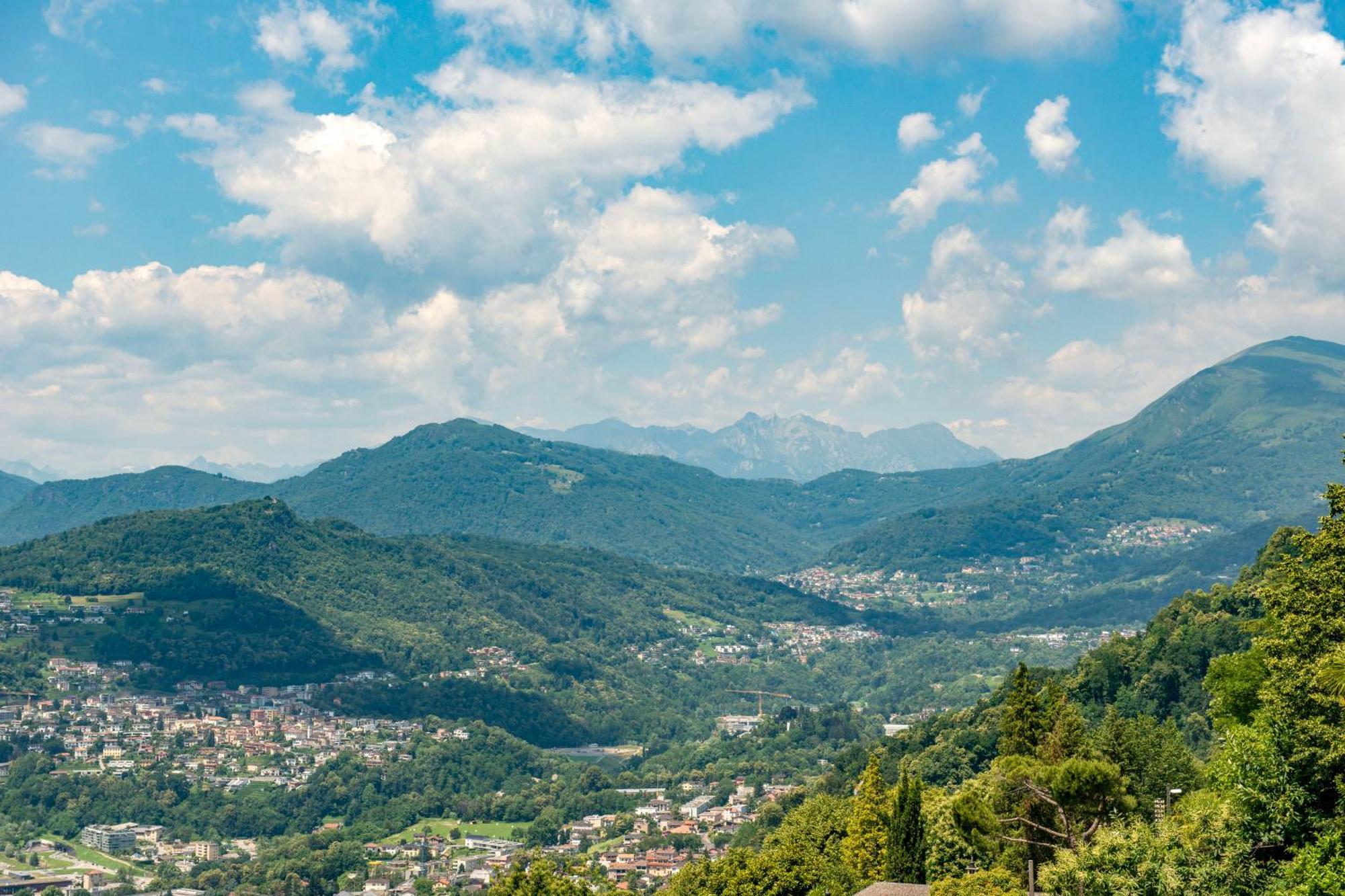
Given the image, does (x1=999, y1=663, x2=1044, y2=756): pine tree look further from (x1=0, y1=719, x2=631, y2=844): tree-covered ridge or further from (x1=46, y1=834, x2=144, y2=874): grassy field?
(x1=46, y1=834, x2=144, y2=874): grassy field

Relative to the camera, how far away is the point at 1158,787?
4544cm

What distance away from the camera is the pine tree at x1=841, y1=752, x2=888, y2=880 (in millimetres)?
52250

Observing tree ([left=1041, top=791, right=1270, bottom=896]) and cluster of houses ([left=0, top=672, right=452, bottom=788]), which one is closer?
tree ([left=1041, top=791, right=1270, bottom=896])

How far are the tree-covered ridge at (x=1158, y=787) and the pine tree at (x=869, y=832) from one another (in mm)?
86

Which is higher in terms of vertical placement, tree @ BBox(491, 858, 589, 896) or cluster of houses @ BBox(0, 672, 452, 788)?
tree @ BBox(491, 858, 589, 896)

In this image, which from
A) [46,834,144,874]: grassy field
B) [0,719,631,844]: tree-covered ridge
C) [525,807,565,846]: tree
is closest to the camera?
[46,834,144,874]: grassy field

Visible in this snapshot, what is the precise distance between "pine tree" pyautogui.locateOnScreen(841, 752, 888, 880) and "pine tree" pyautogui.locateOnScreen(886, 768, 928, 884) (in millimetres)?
2075

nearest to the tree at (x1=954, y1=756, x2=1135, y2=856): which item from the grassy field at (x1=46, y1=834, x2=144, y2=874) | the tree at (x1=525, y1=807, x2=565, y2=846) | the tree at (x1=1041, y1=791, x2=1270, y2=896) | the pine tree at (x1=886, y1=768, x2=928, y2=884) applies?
the pine tree at (x1=886, y1=768, x2=928, y2=884)

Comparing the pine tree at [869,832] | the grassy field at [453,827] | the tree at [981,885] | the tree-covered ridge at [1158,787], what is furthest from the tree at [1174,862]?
the grassy field at [453,827]

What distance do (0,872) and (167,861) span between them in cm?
1404

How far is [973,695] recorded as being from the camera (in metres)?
194

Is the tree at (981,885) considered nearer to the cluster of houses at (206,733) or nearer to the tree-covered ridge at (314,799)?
the tree-covered ridge at (314,799)

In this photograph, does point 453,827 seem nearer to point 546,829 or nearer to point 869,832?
point 546,829

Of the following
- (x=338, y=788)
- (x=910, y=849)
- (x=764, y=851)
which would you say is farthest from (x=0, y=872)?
(x=910, y=849)
